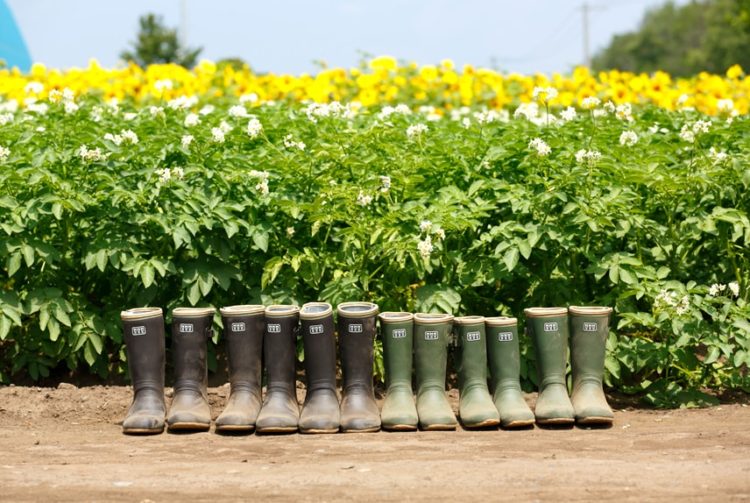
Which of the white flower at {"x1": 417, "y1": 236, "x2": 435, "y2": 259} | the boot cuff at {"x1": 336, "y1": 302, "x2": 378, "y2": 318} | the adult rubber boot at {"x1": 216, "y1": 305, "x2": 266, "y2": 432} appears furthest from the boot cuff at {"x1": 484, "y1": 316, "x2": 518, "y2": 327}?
the adult rubber boot at {"x1": 216, "y1": 305, "x2": 266, "y2": 432}

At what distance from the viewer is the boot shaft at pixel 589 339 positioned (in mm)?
4715

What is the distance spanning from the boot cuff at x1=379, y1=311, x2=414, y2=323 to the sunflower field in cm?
25

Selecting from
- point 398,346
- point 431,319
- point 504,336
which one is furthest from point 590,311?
point 398,346

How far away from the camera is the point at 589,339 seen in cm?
473

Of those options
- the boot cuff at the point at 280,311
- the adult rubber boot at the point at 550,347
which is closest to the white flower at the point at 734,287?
the adult rubber boot at the point at 550,347

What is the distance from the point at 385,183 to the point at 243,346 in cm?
98

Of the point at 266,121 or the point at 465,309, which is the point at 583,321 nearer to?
the point at 465,309

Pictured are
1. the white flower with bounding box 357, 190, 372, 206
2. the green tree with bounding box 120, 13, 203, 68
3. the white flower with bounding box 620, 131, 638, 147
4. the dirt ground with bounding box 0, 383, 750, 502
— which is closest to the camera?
the dirt ground with bounding box 0, 383, 750, 502

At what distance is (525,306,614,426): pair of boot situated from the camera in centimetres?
468

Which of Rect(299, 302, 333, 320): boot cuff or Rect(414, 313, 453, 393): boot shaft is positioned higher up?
Rect(299, 302, 333, 320): boot cuff

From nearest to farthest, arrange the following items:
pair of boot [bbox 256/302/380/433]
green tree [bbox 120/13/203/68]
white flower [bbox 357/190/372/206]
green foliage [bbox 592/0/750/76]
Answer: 1. pair of boot [bbox 256/302/380/433]
2. white flower [bbox 357/190/372/206]
3. green tree [bbox 120/13/203/68]
4. green foliage [bbox 592/0/750/76]

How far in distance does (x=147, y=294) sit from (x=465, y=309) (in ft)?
4.80

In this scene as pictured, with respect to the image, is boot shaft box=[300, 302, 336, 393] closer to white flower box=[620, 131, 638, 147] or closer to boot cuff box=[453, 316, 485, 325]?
boot cuff box=[453, 316, 485, 325]

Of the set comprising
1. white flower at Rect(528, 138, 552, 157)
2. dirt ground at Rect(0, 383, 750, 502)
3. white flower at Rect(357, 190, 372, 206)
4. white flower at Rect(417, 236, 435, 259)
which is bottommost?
dirt ground at Rect(0, 383, 750, 502)
